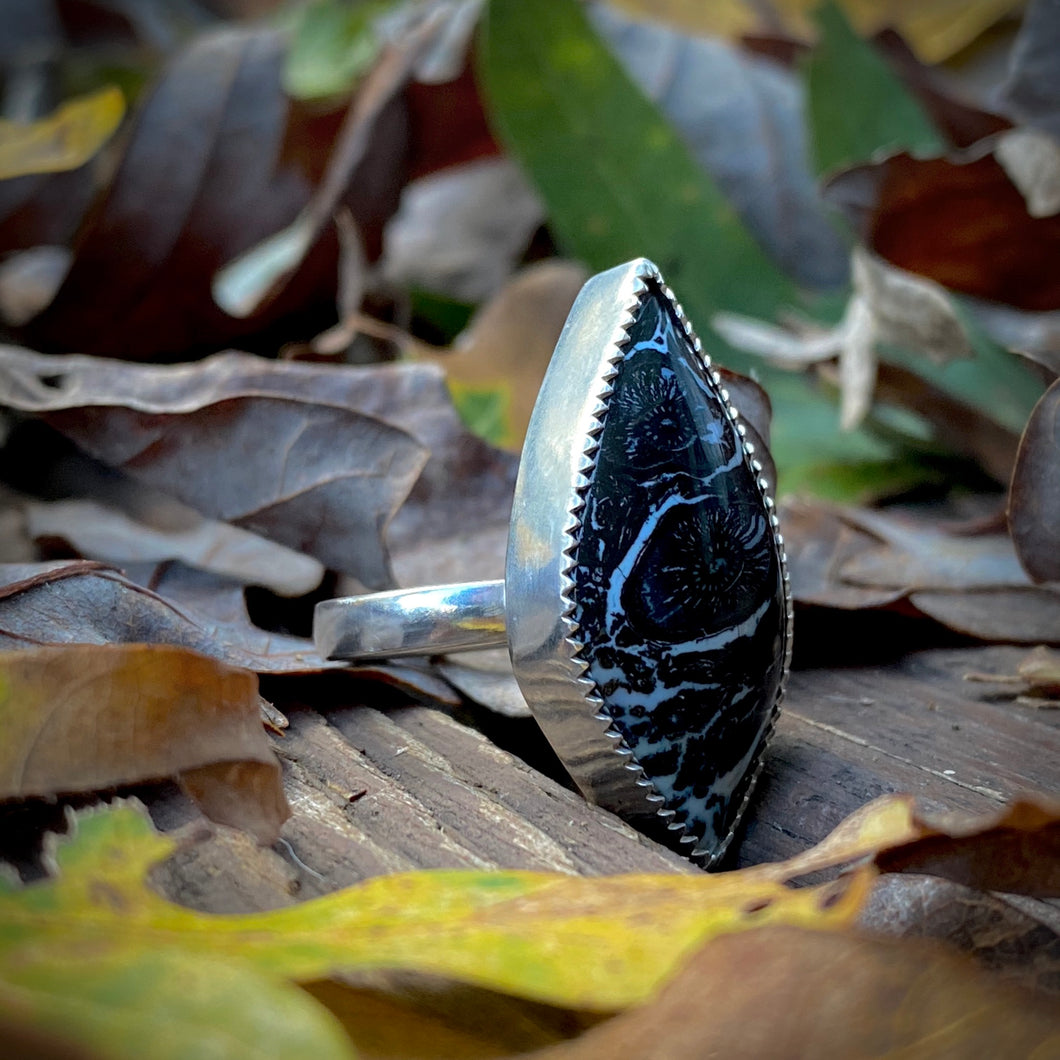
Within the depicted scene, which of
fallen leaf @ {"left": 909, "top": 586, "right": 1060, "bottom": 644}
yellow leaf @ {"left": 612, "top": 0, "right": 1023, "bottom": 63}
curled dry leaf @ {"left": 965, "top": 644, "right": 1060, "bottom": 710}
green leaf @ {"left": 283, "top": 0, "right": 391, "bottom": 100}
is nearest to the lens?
curled dry leaf @ {"left": 965, "top": 644, "right": 1060, "bottom": 710}

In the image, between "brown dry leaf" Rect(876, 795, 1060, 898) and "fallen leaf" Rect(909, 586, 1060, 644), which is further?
"fallen leaf" Rect(909, 586, 1060, 644)

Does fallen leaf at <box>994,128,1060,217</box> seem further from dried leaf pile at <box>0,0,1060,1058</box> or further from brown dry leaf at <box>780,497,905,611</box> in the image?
brown dry leaf at <box>780,497,905,611</box>

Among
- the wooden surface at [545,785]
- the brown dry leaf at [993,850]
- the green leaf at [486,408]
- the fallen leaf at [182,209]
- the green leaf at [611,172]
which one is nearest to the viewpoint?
A: the brown dry leaf at [993,850]

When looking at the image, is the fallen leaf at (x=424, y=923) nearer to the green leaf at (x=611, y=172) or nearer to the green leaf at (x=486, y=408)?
the green leaf at (x=486, y=408)

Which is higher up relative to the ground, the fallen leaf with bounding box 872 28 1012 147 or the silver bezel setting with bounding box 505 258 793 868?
the fallen leaf with bounding box 872 28 1012 147

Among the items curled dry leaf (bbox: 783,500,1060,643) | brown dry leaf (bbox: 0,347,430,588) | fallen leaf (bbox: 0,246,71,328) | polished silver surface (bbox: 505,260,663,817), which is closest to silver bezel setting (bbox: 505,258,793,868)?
polished silver surface (bbox: 505,260,663,817)

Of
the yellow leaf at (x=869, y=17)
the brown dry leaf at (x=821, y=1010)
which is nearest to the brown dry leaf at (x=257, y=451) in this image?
the brown dry leaf at (x=821, y=1010)

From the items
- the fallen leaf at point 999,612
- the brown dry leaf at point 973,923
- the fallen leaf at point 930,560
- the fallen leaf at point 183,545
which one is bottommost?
the fallen leaf at point 999,612

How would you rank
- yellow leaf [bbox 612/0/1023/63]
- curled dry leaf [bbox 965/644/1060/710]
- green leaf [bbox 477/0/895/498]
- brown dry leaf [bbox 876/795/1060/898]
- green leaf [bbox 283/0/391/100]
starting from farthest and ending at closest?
yellow leaf [bbox 612/0/1023/63]
green leaf [bbox 283/0/391/100]
green leaf [bbox 477/0/895/498]
curled dry leaf [bbox 965/644/1060/710]
brown dry leaf [bbox 876/795/1060/898]
